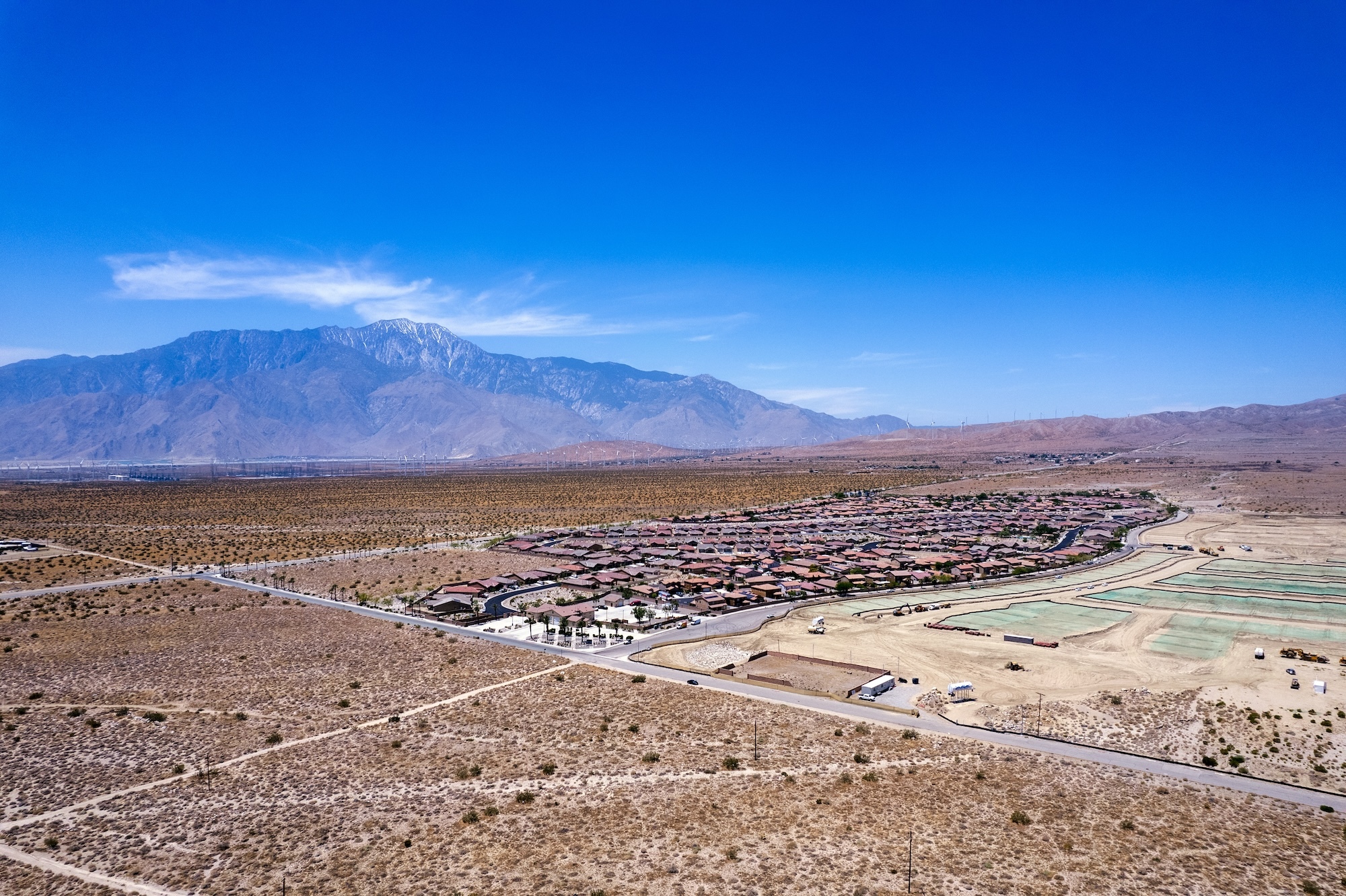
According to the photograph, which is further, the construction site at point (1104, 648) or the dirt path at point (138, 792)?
the construction site at point (1104, 648)

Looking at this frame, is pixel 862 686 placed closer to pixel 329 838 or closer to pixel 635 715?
pixel 635 715

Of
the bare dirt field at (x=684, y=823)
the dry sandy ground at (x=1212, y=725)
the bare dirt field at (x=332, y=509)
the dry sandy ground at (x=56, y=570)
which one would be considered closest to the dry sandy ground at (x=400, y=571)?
the bare dirt field at (x=332, y=509)

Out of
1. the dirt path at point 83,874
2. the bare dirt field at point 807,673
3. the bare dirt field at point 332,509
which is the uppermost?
the bare dirt field at point 332,509

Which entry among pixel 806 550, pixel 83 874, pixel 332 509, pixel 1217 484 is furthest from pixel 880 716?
pixel 1217 484

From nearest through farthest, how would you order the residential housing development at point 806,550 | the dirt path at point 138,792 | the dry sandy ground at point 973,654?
1. the dirt path at point 138,792
2. the dry sandy ground at point 973,654
3. the residential housing development at point 806,550

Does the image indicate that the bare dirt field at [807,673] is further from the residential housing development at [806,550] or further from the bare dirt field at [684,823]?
the residential housing development at [806,550]

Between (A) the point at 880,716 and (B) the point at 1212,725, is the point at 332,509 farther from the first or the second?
(B) the point at 1212,725
